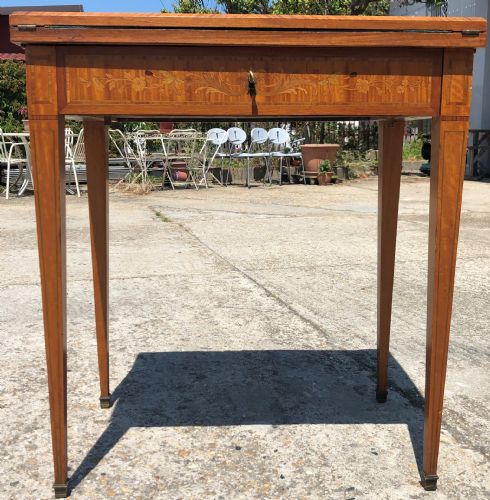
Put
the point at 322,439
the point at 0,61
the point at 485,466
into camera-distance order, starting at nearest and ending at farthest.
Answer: the point at 485,466 → the point at 322,439 → the point at 0,61

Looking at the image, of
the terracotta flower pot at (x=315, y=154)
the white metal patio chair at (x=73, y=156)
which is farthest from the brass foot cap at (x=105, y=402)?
the terracotta flower pot at (x=315, y=154)

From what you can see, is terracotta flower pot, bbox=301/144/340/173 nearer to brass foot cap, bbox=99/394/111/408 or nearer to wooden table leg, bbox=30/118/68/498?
brass foot cap, bbox=99/394/111/408

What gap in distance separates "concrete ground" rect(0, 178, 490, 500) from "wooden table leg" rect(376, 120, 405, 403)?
0.60 ft

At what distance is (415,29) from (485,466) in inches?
44.5

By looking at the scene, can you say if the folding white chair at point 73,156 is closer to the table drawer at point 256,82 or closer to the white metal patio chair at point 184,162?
the white metal patio chair at point 184,162

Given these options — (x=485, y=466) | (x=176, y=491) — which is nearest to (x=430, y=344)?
(x=485, y=466)

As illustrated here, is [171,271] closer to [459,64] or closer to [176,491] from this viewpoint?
[176,491]

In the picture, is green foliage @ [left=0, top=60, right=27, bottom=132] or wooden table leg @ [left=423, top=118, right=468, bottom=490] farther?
green foliage @ [left=0, top=60, right=27, bottom=132]

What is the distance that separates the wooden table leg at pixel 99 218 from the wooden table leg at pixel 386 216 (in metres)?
0.86

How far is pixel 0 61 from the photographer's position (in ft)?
43.5

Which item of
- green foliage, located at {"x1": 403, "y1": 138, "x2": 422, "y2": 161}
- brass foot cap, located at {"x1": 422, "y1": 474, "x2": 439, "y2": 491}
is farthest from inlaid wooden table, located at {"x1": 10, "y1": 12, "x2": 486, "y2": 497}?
green foliage, located at {"x1": 403, "y1": 138, "x2": 422, "y2": 161}

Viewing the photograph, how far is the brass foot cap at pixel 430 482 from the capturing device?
63.7 inches

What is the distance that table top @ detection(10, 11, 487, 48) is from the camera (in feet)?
4.52

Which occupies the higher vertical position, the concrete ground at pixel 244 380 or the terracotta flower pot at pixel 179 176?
the terracotta flower pot at pixel 179 176
